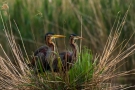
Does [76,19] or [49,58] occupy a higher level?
[49,58]

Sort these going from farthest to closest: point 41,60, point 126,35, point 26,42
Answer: point 26,42
point 126,35
point 41,60

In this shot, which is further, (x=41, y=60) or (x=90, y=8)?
(x=90, y=8)

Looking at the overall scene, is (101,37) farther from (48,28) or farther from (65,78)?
(65,78)

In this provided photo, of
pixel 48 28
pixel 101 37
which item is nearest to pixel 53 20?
pixel 48 28

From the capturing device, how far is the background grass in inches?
436

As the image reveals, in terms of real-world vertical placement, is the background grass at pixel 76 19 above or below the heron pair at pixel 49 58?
below

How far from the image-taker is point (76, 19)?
11375 millimetres

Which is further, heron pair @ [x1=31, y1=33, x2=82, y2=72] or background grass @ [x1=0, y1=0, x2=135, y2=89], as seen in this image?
background grass @ [x1=0, y1=0, x2=135, y2=89]

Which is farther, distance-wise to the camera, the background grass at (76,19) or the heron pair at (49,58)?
the background grass at (76,19)

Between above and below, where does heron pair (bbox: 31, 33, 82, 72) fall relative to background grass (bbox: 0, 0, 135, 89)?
above

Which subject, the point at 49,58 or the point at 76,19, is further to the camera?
the point at 76,19

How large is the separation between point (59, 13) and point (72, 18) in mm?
439

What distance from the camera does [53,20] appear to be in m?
11.6

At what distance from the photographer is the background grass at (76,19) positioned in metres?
11.1
